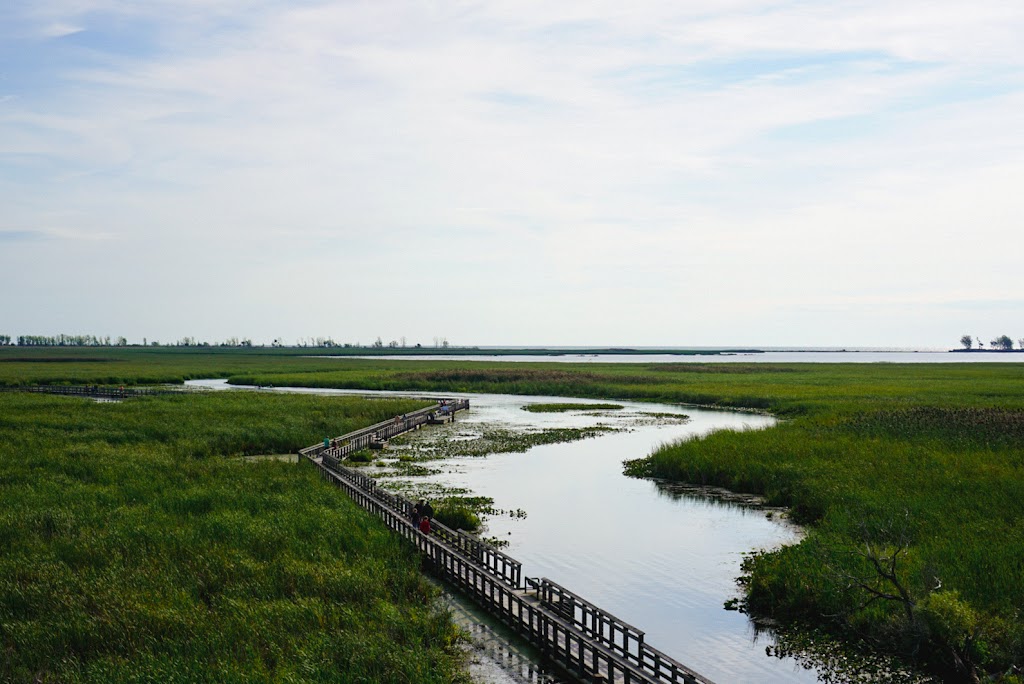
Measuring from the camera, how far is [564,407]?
8300cm

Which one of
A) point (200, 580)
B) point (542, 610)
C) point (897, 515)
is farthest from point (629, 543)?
point (200, 580)

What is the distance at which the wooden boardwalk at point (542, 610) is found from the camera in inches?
675

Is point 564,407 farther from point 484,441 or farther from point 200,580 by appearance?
point 200,580

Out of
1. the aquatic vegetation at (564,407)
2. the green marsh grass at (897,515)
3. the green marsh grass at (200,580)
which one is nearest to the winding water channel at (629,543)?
the green marsh grass at (897,515)

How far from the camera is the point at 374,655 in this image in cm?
1741

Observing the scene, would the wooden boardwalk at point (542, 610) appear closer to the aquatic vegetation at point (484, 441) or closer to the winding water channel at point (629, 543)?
the winding water channel at point (629, 543)

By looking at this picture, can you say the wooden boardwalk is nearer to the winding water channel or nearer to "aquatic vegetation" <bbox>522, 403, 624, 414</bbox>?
the winding water channel

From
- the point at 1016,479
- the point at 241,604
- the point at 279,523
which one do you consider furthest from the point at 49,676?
the point at 1016,479

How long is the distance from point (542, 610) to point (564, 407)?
208ft

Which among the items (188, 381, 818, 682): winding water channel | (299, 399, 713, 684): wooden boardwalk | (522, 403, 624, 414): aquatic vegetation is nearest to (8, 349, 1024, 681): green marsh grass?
(188, 381, 818, 682): winding water channel

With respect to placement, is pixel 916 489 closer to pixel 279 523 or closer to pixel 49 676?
pixel 279 523

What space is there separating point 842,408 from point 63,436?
55.7 metres

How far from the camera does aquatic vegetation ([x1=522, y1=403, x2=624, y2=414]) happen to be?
80.3 metres

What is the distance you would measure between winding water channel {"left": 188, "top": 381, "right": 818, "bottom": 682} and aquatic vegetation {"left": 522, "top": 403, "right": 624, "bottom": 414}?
24208 mm
